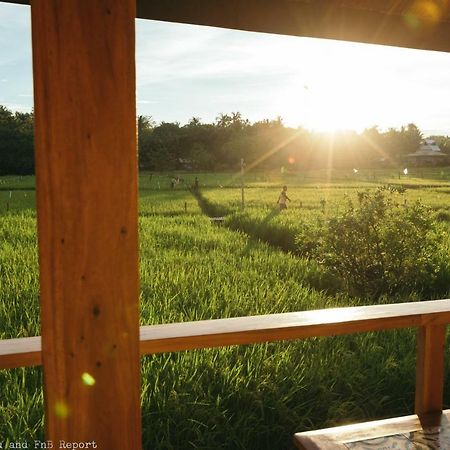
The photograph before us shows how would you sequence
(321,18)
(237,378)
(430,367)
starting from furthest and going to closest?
(237,378)
(430,367)
(321,18)

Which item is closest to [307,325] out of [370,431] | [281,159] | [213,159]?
[370,431]

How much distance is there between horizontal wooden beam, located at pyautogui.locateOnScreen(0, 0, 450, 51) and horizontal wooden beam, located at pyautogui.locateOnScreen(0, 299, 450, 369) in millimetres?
718

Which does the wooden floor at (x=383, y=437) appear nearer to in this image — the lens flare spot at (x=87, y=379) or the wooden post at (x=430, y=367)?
the wooden post at (x=430, y=367)

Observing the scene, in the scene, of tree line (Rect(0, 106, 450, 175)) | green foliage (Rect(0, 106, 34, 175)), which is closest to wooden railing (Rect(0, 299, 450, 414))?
green foliage (Rect(0, 106, 34, 175))

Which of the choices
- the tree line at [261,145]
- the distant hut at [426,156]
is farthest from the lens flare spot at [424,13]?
the distant hut at [426,156]

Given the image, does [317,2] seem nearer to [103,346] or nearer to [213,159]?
[103,346]

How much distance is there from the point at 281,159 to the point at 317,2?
119 feet

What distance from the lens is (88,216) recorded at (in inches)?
33.6

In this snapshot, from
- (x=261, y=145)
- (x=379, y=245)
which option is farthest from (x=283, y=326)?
(x=261, y=145)

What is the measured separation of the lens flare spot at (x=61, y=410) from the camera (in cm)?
88

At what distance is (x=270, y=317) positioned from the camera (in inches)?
54.6

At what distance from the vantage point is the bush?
5.05 metres

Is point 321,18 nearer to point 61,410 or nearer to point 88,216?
point 88,216

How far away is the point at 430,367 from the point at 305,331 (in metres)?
0.48
